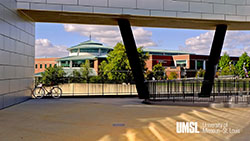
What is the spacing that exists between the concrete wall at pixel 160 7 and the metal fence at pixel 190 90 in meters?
3.72

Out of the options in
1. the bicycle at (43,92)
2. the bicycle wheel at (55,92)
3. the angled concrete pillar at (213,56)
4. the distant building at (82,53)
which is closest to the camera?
the angled concrete pillar at (213,56)

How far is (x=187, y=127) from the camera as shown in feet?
22.2

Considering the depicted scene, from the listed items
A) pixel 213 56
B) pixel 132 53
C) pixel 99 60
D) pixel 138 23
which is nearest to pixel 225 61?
pixel 99 60

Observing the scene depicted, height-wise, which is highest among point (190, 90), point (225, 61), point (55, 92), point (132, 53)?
point (225, 61)

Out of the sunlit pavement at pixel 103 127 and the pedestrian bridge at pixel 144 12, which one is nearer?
the sunlit pavement at pixel 103 127

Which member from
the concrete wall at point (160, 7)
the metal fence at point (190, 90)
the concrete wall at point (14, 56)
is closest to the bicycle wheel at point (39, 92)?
the concrete wall at point (14, 56)

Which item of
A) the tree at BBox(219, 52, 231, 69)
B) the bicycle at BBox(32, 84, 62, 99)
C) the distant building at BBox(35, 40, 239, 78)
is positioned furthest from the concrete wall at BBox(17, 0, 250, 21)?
the tree at BBox(219, 52, 231, 69)

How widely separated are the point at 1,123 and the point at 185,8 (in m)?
10.4

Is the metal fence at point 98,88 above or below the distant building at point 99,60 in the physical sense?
below

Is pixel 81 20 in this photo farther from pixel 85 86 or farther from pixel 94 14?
pixel 85 86

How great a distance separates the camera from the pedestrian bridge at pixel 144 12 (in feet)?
37.8

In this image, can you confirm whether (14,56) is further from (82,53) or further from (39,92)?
(82,53)

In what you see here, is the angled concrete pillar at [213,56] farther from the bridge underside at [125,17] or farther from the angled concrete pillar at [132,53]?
the angled concrete pillar at [132,53]

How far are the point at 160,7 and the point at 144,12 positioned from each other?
963mm
